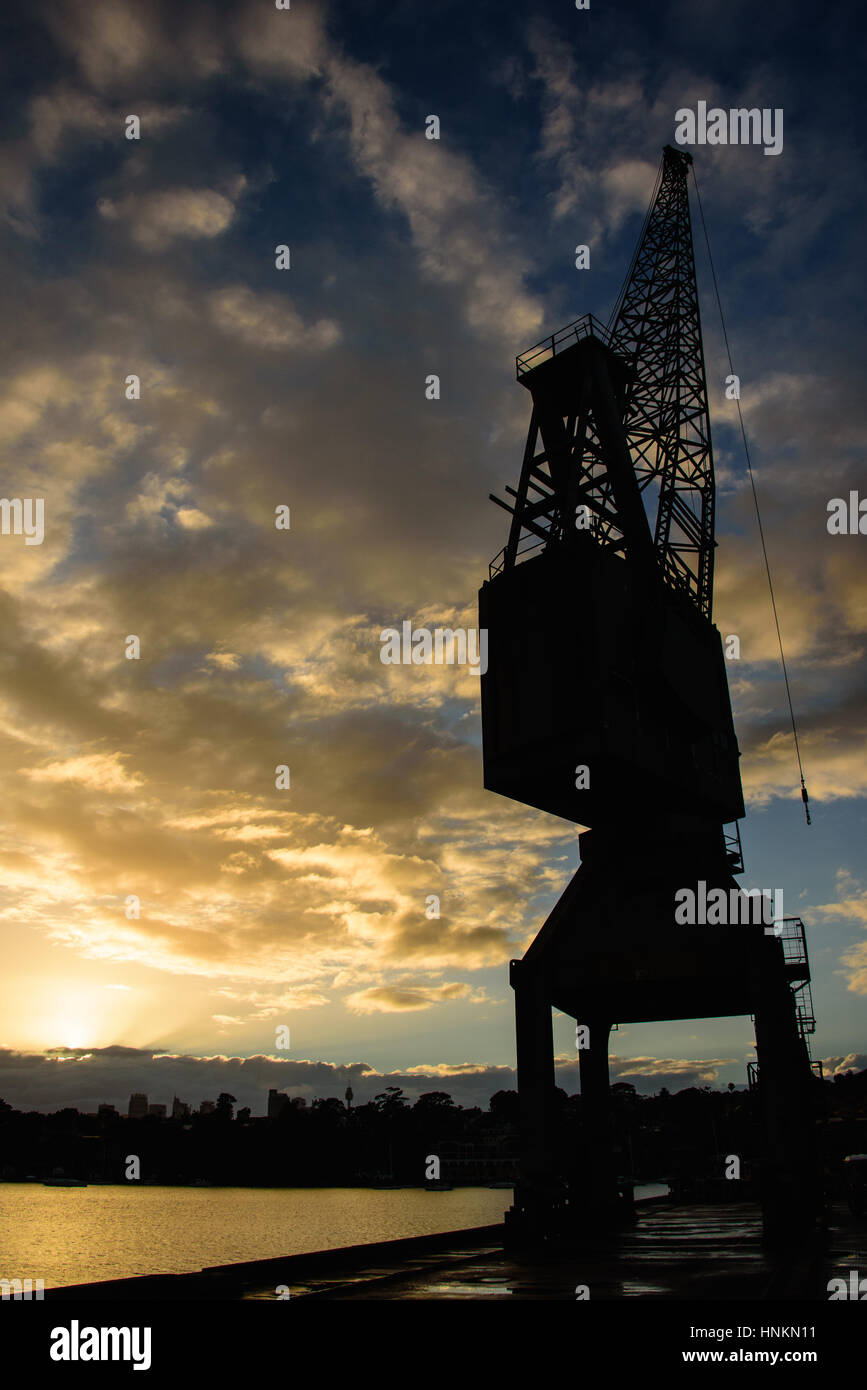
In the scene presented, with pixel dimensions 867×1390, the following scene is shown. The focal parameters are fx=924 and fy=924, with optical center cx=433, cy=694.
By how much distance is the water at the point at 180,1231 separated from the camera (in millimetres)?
61094

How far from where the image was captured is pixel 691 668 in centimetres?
2850

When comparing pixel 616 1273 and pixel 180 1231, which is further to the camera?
pixel 180 1231

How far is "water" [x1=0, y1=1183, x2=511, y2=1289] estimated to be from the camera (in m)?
61.1

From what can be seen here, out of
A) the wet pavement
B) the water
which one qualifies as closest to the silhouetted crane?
the wet pavement

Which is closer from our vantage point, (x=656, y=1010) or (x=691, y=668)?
(x=691, y=668)

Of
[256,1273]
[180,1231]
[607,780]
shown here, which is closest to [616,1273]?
[256,1273]

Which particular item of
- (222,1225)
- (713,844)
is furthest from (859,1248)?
(222,1225)

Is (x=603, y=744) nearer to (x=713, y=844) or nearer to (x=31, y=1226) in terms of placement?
(x=713, y=844)

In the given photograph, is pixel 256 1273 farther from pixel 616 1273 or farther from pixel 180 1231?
pixel 180 1231

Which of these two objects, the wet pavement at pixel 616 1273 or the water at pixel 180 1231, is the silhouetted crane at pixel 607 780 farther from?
the water at pixel 180 1231

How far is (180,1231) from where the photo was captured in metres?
89.2

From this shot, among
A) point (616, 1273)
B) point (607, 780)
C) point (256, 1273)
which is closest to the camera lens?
point (256, 1273)
